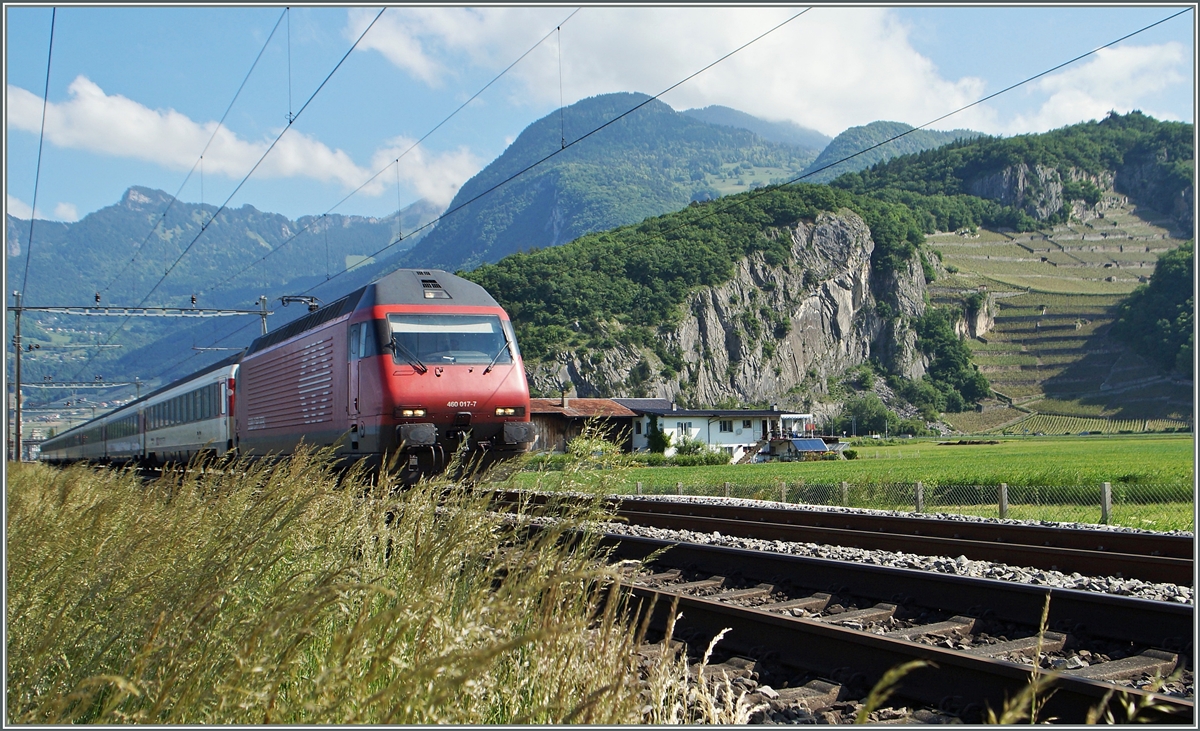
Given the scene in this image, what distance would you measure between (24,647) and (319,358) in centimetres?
1229

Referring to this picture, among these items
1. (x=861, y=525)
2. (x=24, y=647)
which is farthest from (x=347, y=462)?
(x=24, y=647)

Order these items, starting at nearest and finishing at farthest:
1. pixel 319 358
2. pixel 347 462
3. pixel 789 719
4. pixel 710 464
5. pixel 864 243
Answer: pixel 789 719
pixel 347 462
pixel 319 358
pixel 710 464
pixel 864 243

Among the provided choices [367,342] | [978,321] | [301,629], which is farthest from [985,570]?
[978,321]

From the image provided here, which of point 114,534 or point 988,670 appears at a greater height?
point 114,534

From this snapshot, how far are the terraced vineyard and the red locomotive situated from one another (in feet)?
430

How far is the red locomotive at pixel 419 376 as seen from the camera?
13094mm

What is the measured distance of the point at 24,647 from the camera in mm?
3588

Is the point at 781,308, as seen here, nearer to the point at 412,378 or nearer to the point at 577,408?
the point at 577,408

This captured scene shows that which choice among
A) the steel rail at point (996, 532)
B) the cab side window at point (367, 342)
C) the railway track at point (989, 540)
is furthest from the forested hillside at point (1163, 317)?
the cab side window at point (367, 342)

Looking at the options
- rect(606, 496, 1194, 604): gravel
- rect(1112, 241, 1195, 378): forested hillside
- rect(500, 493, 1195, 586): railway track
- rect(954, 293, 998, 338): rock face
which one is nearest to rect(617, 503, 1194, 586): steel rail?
rect(500, 493, 1195, 586): railway track

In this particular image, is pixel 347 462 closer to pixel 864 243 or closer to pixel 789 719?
pixel 789 719

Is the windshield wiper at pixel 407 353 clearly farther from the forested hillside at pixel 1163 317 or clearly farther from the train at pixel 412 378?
the forested hillside at pixel 1163 317

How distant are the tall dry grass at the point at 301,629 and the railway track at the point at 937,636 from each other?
0.82m

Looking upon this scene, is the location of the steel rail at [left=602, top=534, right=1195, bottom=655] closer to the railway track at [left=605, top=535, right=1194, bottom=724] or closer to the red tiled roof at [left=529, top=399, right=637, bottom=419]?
the railway track at [left=605, top=535, right=1194, bottom=724]
